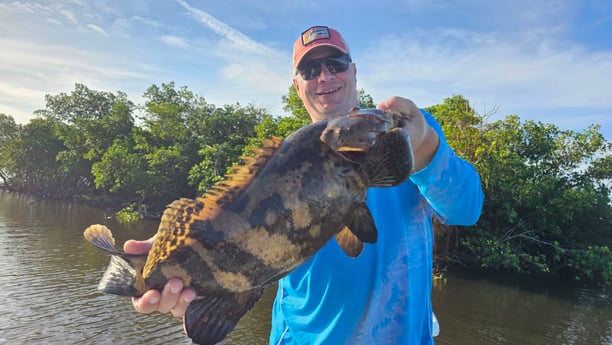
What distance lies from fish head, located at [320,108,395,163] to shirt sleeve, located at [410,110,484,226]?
495 mm

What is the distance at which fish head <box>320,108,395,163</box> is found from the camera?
1.96m

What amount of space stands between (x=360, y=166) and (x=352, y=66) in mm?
1637

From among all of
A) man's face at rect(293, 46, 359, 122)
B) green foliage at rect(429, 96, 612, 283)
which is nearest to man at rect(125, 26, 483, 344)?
man's face at rect(293, 46, 359, 122)

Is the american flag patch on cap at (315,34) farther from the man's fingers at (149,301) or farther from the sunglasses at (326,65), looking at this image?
the man's fingers at (149,301)

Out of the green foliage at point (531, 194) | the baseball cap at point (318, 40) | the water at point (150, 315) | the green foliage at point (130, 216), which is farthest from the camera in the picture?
the green foliage at point (130, 216)

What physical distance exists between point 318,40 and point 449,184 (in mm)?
1570

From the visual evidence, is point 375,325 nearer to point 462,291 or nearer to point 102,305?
point 102,305

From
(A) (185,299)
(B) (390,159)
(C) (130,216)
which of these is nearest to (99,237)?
(A) (185,299)

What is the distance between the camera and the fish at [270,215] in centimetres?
197

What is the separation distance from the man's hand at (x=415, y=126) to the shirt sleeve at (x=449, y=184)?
64 millimetres

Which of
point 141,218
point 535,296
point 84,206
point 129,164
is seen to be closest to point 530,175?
point 535,296

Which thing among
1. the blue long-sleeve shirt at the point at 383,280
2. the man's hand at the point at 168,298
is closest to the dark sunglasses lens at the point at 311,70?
the blue long-sleeve shirt at the point at 383,280

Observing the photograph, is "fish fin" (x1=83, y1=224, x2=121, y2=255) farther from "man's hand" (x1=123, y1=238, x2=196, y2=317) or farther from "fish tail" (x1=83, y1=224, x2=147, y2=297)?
"man's hand" (x1=123, y1=238, x2=196, y2=317)

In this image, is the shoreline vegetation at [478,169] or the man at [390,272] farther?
the shoreline vegetation at [478,169]
